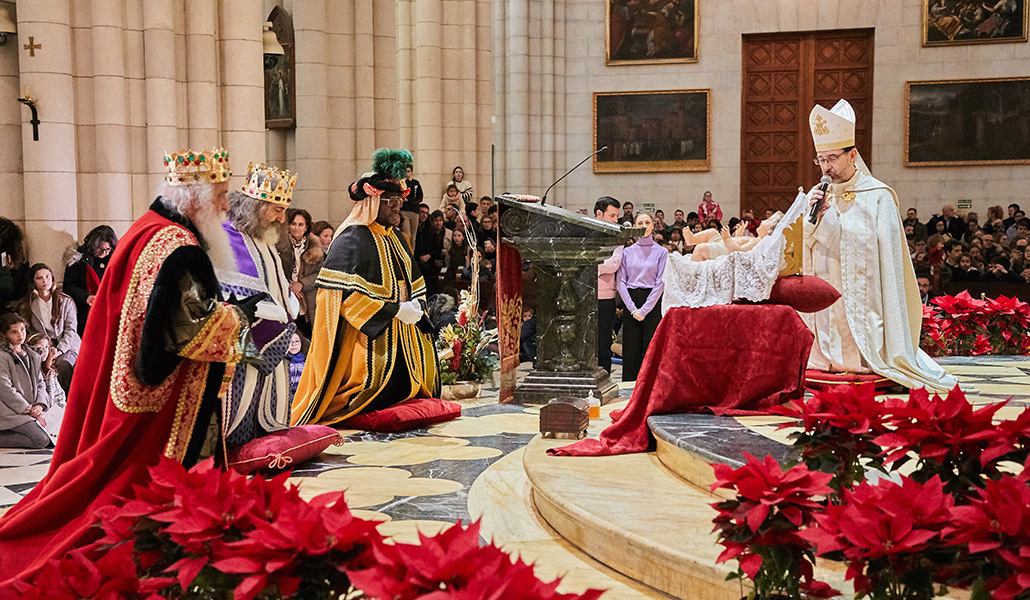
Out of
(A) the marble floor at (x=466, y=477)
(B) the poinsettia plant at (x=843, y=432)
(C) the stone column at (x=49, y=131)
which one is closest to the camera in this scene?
(B) the poinsettia plant at (x=843, y=432)

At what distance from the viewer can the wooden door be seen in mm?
17266

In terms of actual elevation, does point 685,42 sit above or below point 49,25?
above

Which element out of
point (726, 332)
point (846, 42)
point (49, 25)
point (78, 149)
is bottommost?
point (726, 332)

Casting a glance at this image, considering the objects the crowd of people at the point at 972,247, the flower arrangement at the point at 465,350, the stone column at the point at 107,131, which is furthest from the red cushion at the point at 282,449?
the crowd of people at the point at 972,247

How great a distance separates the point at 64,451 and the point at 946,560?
116 inches

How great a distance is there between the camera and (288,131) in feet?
36.2

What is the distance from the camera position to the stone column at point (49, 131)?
732 cm

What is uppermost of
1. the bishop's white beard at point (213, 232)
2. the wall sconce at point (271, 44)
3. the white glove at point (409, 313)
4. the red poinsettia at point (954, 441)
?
the wall sconce at point (271, 44)

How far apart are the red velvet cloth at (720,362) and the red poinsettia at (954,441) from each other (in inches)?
86.9

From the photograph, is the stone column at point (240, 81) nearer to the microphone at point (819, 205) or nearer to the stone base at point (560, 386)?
the stone base at point (560, 386)

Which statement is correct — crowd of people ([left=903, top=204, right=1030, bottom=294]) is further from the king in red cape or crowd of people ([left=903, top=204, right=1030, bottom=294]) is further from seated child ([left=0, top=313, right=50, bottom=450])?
the king in red cape

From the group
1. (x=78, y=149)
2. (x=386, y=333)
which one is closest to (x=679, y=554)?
(x=386, y=333)

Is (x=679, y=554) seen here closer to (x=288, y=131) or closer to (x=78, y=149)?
(x=78, y=149)

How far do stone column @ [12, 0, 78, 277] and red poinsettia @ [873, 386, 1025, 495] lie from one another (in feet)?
21.3
